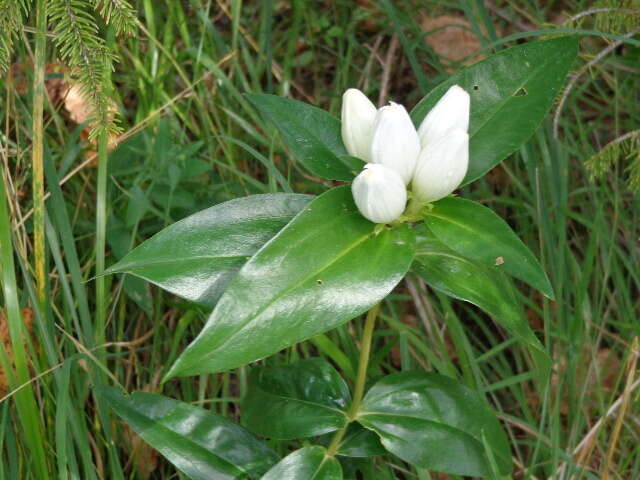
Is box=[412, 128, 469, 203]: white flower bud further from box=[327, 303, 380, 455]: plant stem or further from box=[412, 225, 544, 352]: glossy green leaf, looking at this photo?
box=[327, 303, 380, 455]: plant stem

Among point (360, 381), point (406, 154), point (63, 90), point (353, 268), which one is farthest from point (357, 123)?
point (63, 90)

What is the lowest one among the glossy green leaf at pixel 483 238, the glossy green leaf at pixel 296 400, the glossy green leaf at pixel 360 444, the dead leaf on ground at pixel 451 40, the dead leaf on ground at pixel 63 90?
the glossy green leaf at pixel 360 444

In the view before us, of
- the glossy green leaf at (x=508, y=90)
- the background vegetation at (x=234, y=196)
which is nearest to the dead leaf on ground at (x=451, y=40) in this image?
the background vegetation at (x=234, y=196)

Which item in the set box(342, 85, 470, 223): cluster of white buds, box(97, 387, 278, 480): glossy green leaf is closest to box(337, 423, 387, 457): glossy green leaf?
box(97, 387, 278, 480): glossy green leaf

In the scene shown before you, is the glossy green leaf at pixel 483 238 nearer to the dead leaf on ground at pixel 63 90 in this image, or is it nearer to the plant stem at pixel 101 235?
the plant stem at pixel 101 235

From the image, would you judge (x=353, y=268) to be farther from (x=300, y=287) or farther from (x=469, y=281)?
(x=469, y=281)

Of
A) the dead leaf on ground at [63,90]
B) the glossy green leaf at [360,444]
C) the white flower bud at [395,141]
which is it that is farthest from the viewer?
the dead leaf on ground at [63,90]
